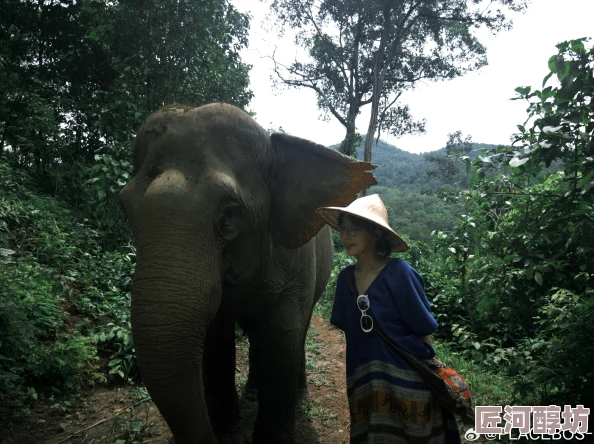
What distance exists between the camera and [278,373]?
10.6 feet

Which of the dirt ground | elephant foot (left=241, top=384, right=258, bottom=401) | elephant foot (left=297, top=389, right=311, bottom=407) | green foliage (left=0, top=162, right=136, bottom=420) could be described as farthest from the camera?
elephant foot (left=241, top=384, right=258, bottom=401)

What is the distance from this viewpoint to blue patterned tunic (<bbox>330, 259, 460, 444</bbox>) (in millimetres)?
2336

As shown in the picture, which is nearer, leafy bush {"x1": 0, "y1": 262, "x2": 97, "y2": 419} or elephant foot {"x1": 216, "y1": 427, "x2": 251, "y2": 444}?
elephant foot {"x1": 216, "y1": 427, "x2": 251, "y2": 444}

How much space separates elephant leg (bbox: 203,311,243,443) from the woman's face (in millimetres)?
1428

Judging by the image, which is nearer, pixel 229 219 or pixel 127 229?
pixel 229 219

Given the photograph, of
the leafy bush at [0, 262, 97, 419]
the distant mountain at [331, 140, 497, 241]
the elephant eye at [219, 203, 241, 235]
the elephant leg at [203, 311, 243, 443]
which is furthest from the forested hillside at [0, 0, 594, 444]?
the distant mountain at [331, 140, 497, 241]

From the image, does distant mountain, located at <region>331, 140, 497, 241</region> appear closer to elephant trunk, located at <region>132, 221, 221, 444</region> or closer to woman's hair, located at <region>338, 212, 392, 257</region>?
woman's hair, located at <region>338, 212, 392, 257</region>

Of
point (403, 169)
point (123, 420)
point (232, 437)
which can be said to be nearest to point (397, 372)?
point (232, 437)

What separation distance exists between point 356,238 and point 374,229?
0.38ft

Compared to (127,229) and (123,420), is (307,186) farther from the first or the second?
(127,229)

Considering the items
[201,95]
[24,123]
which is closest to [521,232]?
[201,95]

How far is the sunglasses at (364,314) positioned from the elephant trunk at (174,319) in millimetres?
800

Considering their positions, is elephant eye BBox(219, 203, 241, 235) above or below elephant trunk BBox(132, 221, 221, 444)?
above

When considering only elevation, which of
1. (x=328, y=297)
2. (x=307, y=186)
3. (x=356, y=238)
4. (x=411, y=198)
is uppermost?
(x=411, y=198)
